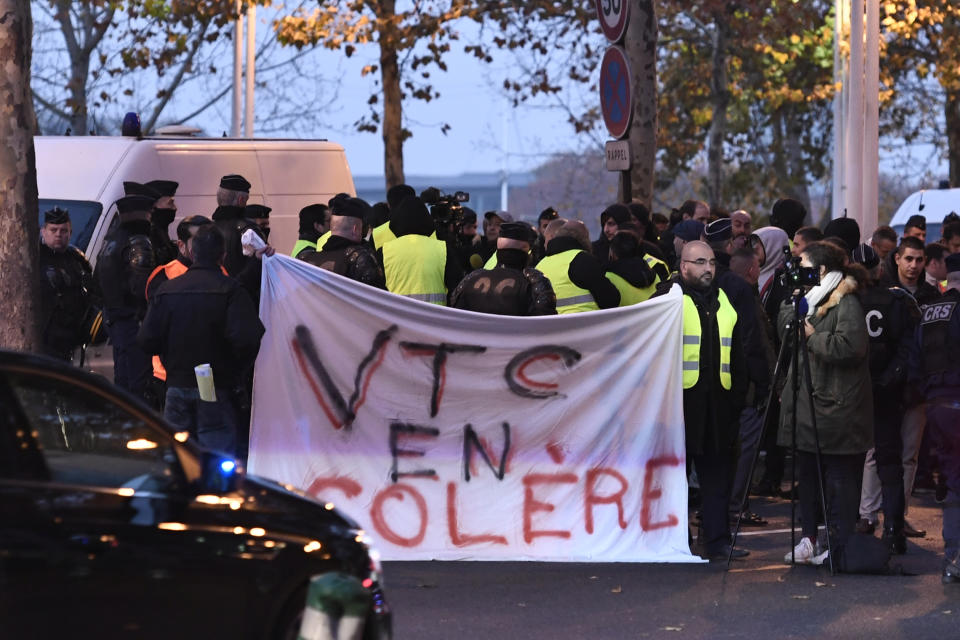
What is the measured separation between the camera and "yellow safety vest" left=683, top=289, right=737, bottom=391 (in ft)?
33.1

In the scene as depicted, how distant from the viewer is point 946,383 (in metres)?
9.84

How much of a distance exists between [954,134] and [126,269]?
30.4 m

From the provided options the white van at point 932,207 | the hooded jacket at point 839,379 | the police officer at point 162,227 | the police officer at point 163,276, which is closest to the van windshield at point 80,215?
the police officer at point 162,227

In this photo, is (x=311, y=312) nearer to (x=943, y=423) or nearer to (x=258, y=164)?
(x=943, y=423)

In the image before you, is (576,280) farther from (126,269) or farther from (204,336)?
(126,269)

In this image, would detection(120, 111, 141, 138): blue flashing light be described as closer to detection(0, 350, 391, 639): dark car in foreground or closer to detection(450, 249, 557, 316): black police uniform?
detection(450, 249, 557, 316): black police uniform

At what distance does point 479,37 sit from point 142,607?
75.5 feet

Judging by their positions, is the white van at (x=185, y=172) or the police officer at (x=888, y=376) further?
the white van at (x=185, y=172)

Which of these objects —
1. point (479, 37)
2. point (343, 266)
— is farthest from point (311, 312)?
point (479, 37)

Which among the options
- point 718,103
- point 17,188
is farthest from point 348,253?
point 718,103

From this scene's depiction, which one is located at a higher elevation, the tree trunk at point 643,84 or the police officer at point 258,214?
the tree trunk at point 643,84

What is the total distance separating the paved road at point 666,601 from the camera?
823 centimetres

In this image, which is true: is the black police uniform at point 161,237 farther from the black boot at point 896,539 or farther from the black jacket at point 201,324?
the black boot at point 896,539

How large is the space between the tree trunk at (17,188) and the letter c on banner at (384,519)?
212cm
